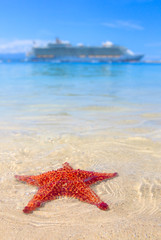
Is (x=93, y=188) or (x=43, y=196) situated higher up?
(x=43, y=196)

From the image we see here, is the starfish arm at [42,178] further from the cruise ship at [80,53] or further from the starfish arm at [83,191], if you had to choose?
the cruise ship at [80,53]

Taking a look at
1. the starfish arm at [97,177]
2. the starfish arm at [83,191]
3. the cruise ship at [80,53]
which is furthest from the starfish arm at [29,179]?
the cruise ship at [80,53]

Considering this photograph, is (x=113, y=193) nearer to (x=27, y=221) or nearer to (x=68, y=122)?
(x=27, y=221)

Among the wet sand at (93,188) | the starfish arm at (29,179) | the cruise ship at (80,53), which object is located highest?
the cruise ship at (80,53)

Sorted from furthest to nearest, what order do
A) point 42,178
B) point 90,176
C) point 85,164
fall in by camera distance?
point 85,164 < point 90,176 < point 42,178

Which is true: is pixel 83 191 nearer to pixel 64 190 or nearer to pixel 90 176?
pixel 64 190

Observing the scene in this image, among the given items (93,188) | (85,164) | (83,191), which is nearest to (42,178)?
(83,191)
